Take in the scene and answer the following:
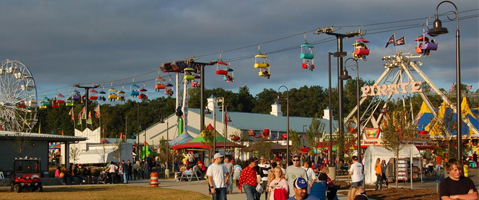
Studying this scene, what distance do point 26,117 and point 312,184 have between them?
5117 cm

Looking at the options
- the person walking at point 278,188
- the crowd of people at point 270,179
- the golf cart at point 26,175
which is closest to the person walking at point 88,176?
the golf cart at point 26,175

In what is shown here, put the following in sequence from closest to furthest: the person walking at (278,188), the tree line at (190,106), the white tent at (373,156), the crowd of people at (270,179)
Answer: the person walking at (278,188), the crowd of people at (270,179), the white tent at (373,156), the tree line at (190,106)

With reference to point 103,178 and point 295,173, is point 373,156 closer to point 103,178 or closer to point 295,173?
point 103,178

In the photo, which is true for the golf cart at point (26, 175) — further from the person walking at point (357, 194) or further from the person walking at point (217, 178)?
the person walking at point (357, 194)

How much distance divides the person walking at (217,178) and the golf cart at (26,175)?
18.3m

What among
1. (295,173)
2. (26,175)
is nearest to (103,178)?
(26,175)

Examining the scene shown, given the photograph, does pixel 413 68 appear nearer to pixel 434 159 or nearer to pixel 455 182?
pixel 434 159

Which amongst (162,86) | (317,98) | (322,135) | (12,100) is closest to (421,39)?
(322,135)

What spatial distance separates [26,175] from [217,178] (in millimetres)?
18658

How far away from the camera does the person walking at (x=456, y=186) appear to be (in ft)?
32.3

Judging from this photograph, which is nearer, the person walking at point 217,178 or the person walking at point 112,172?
the person walking at point 217,178

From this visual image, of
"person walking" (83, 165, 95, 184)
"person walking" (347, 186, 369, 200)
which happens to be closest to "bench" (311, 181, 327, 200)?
"person walking" (347, 186, 369, 200)

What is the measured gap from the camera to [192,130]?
267 ft

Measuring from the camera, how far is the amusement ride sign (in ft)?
164
